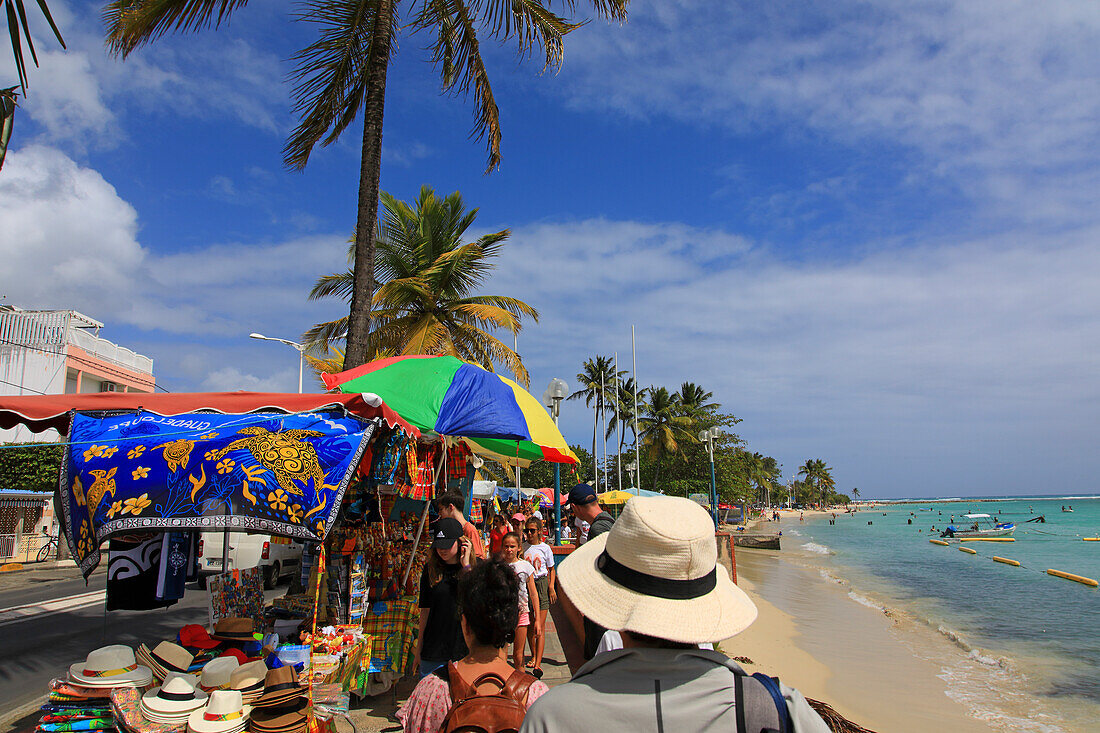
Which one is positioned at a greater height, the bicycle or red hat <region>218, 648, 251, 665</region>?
red hat <region>218, 648, 251, 665</region>

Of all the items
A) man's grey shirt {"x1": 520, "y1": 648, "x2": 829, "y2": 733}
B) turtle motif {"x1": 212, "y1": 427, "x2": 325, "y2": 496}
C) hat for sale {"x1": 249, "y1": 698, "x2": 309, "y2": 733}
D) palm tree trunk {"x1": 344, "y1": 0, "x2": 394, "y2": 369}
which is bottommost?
hat for sale {"x1": 249, "y1": 698, "x2": 309, "y2": 733}

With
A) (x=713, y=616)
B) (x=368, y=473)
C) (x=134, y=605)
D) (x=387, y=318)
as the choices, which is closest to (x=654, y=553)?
(x=713, y=616)

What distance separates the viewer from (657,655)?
1419 mm

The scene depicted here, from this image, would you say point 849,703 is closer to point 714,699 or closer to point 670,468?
point 714,699

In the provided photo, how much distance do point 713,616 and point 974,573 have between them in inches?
1439

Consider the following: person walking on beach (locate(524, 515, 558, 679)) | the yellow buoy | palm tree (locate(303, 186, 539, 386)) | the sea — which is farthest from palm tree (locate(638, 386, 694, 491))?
person walking on beach (locate(524, 515, 558, 679))

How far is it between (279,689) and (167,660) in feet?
2.84

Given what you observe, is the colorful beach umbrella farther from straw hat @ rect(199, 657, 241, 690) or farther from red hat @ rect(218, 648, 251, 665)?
straw hat @ rect(199, 657, 241, 690)

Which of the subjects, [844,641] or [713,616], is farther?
[844,641]

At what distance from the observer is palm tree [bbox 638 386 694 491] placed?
156 feet

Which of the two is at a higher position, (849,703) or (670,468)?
(670,468)

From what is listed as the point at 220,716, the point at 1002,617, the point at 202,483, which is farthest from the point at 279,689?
the point at 1002,617

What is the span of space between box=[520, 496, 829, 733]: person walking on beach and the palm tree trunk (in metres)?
7.66

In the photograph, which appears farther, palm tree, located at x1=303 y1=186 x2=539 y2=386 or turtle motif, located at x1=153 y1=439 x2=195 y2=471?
palm tree, located at x1=303 y1=186 x2=539 y2=386
